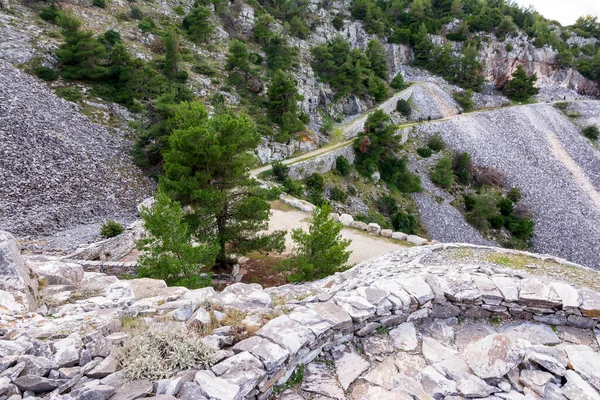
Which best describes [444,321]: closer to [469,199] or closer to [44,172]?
[44,172]

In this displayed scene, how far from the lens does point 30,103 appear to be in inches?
867

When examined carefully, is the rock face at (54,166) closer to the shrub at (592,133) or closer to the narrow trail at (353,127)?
the narrow trail at (353,127)

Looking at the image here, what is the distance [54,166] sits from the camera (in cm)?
1938

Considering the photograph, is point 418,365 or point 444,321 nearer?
point 418,365

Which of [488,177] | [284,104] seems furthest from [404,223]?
[284,104]

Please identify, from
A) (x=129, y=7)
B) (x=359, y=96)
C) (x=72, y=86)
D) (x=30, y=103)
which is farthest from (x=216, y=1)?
(x=30, y=103)

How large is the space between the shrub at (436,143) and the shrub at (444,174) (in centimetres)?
461

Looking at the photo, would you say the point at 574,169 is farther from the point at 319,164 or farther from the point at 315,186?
the point at 315,186

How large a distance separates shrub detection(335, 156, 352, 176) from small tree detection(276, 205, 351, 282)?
1982 cm

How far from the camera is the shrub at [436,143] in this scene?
4006 cm

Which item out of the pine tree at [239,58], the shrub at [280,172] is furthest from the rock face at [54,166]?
the pine tree at [239,58]

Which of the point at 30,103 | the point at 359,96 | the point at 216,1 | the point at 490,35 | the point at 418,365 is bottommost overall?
the point at 418,365

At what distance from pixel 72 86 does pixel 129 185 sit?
12843 millimetres

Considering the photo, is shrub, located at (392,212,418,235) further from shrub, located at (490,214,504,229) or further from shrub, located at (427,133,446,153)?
shrub, located at (427,133,446,153)
